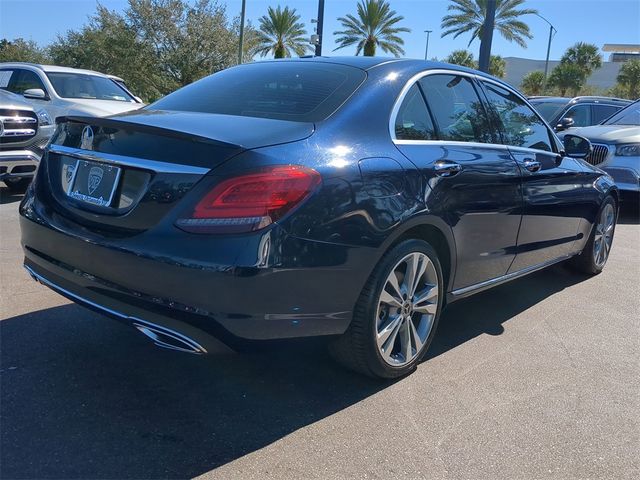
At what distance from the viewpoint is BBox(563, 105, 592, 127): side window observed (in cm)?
1155

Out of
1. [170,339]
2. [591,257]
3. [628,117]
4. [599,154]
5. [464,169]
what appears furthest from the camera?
[628,117]

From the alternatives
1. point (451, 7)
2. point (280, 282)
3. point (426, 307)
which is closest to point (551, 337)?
point (426, 307)

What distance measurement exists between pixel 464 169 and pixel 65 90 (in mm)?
7436

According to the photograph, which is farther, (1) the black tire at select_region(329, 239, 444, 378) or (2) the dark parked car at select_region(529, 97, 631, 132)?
(2) the dark parked car at select_region(529, 97, 631, 132)

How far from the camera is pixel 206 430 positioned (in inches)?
105

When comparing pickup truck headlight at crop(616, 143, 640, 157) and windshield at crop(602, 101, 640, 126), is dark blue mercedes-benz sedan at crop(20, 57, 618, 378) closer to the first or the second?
pickup truck headlight at crop(616, 143, 640, 157)

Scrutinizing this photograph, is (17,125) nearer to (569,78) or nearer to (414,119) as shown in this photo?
(414,119)

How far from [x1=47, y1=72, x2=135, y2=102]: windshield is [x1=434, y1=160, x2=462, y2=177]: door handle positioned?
7275 millimetres

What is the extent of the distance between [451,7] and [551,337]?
29.9m

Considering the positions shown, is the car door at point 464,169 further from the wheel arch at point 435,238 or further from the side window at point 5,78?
→ the side window at point 5,78

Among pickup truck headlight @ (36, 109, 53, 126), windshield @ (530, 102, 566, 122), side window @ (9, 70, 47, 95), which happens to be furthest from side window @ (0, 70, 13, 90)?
windshield @ (530, 102, 566, 122)

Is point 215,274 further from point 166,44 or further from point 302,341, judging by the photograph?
point 166,44

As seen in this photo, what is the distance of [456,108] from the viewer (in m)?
3.72

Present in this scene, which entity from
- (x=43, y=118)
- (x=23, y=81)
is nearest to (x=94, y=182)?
(x=43, y=118)
